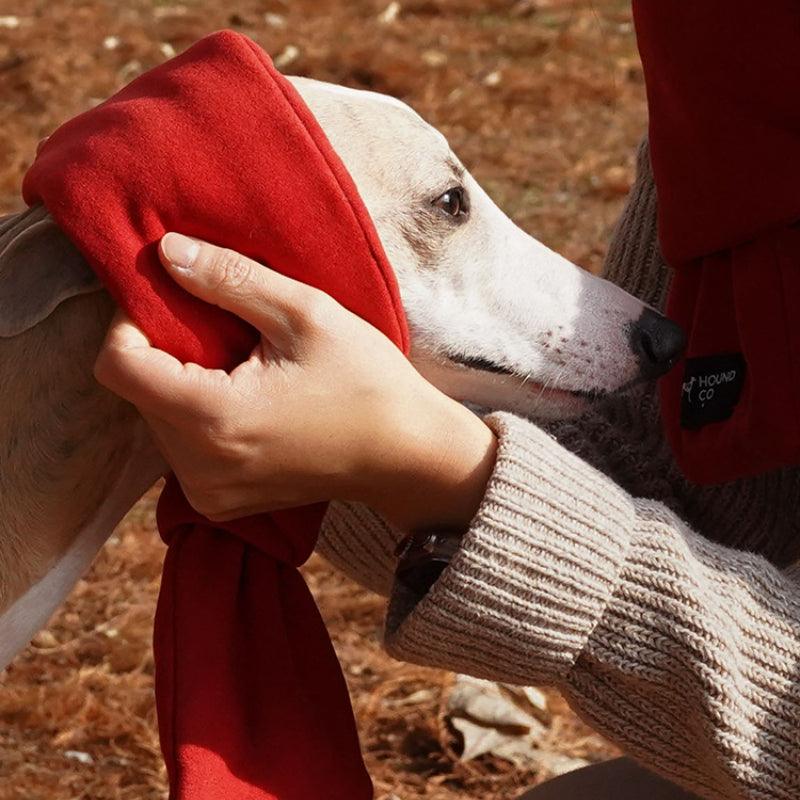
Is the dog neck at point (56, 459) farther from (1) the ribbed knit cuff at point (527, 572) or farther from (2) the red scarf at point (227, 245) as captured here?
(1) the ribbed knit cuff at point (527, 572)

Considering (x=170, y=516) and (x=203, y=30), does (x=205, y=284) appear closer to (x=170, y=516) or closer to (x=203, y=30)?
(x=170, y=516)

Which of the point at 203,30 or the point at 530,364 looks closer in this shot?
the point at 530,364

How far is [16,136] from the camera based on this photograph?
13.7 feet

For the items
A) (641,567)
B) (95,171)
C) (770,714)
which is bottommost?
(770,714)

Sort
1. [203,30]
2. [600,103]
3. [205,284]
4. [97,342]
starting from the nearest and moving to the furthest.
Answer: [205,284] < [97,342] < [600,103] < [203,30]

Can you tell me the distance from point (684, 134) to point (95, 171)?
0.58 metres

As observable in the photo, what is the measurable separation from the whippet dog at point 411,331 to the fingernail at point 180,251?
10 centimetres

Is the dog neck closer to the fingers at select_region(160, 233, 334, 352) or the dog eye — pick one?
the fingers at select_region(160, 233, 334, 352)

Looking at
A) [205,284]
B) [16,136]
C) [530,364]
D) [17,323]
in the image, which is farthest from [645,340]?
[16,136]

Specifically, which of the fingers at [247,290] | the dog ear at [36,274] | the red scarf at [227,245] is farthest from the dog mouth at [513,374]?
the dog ear at [36,274]

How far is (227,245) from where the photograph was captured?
1.35 metres

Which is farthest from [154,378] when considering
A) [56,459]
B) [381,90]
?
[381,90]

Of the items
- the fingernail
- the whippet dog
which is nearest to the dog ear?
the whippet dog

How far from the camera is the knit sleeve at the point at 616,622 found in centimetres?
134
